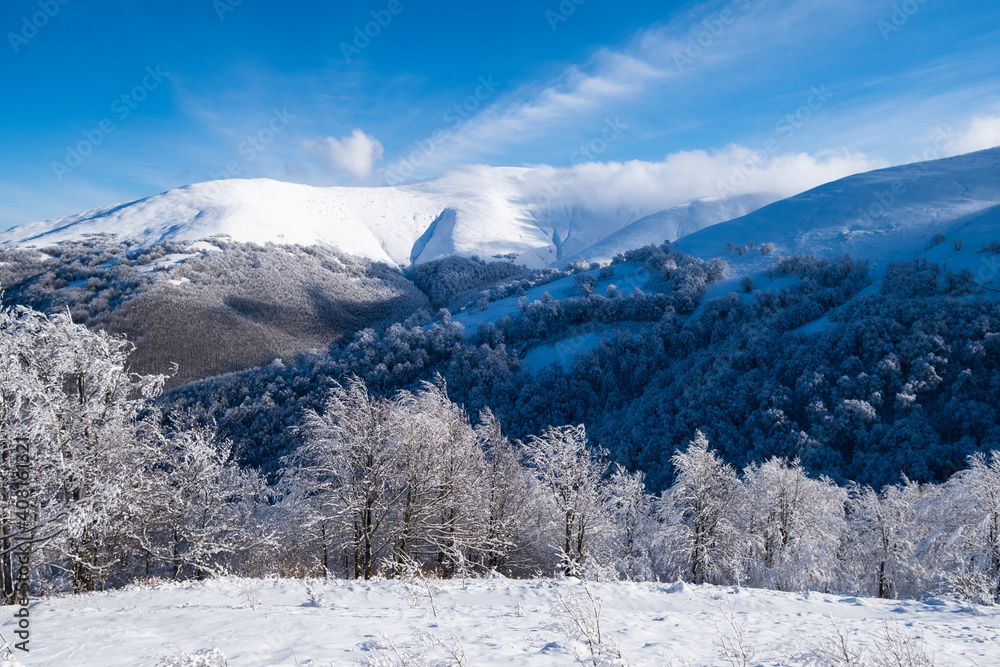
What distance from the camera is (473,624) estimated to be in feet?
22.2

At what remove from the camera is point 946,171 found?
70.6m

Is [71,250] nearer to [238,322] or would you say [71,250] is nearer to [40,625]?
[238,322]

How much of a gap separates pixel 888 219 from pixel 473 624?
241ft

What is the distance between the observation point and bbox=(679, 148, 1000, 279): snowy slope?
48.2 m

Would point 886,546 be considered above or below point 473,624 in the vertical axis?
below

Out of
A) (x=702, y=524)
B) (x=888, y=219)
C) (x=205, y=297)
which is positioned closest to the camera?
(x=702, y=524)

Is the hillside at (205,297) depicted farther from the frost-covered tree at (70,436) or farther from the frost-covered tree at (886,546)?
the frost-covered tree at (886,546)

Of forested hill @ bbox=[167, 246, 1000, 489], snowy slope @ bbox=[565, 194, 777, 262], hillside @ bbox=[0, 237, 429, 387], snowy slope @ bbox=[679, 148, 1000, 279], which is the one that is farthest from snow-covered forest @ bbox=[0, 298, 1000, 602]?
snowy slope @ bbox=[565, 194, 777, 262]

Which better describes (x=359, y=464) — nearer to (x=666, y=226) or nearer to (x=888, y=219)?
(x=888, y=219)

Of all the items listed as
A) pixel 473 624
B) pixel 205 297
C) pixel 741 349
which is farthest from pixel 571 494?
pixel 205 297

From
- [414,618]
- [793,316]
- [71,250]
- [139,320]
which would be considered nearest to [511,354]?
[793,316]

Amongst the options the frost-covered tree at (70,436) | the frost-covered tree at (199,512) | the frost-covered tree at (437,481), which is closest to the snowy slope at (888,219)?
the frost-covered tree at (437,481)

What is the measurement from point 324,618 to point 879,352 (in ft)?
131

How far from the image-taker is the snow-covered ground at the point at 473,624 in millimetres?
5527
